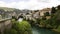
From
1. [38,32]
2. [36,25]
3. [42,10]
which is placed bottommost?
[38,32]

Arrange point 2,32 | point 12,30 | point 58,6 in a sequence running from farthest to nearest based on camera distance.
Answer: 1. point 58,6
2. point 12,30
3. point 2,32

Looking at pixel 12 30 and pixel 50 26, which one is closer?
pixel 12 30

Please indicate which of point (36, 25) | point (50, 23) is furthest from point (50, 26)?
point (36, 25)

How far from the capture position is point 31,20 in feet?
18.1

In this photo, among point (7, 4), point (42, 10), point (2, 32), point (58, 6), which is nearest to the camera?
point (2, 32)

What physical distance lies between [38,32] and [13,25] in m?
2.23

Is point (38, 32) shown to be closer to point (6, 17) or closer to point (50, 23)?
point (50, 23)

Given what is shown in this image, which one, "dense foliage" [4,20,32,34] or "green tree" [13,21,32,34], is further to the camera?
"green tree" [13,21,32,34]

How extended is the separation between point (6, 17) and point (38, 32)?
2.40 metres

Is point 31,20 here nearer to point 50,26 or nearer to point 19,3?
point 19,3

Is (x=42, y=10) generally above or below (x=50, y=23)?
above

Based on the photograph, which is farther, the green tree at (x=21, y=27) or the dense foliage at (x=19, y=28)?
the green tree at (x=21, y=27)

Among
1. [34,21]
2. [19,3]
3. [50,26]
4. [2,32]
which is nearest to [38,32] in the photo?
[50,26]

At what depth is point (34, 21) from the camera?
5613mm
